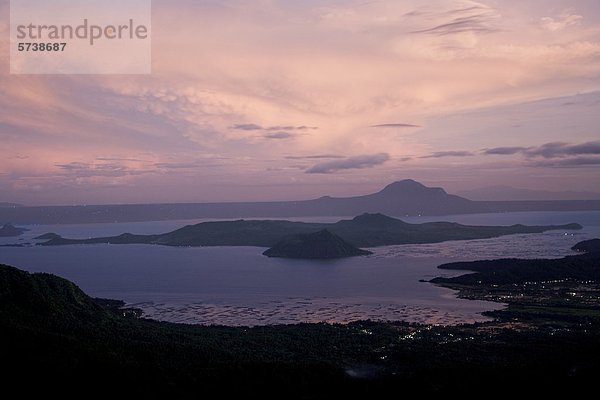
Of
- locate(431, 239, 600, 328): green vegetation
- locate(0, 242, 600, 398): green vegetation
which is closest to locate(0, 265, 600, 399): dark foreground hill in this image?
locate(0, 242, 600, 398): green vegetation

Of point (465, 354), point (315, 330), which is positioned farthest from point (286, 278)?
point (465, 354)

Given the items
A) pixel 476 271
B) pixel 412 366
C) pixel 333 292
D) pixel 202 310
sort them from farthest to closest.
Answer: pixel 476 271
pixel 333 292
pixel 202 310
pixel 412 366

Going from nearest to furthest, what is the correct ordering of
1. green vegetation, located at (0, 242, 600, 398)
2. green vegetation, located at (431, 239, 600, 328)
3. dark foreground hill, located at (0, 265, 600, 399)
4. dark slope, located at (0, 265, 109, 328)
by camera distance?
dark foreground hill, located at (0, 265, 600, 399) < green vegetation, located at (0, 242, 600, 398) < dark slope, located at (0, 265, 109, 328) < green vegetation, located at (431, 239, 600, 328)

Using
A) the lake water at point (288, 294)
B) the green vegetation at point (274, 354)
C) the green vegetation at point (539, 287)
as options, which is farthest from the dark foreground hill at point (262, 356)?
the lake water at point (288, 294)

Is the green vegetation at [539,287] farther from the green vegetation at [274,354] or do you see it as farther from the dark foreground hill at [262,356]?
the dark foreground hill at [262,356]

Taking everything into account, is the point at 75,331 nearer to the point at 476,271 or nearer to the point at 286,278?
the point at 286,278

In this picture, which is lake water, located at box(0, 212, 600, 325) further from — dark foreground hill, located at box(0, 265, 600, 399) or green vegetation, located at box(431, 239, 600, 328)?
dark foreground hill, located at box(0, 265, 600, 399)

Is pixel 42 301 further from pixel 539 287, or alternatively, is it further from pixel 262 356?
pixel 539 287

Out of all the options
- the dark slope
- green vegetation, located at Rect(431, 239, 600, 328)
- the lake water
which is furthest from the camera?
the lake water
